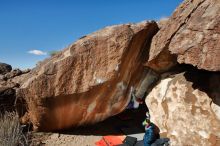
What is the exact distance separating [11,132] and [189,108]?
3891 millimetres

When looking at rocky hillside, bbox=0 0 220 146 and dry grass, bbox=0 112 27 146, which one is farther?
dry grass, bbox=0 112 27 146

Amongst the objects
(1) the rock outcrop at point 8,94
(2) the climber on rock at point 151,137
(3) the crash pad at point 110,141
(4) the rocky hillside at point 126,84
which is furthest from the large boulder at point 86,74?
(2) the climber on rock at point 151,137

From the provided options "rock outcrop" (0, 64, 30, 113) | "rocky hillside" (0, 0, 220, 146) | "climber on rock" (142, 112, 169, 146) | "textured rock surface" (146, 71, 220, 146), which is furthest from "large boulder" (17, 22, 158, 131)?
"climber on rock" (142, 112, 169, 146)

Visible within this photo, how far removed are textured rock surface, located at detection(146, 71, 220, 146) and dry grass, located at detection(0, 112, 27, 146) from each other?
3134 millimetres

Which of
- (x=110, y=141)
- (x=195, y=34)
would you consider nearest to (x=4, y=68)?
(x=110, y=141)

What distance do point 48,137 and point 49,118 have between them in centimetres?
46

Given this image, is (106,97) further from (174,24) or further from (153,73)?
(174,24)

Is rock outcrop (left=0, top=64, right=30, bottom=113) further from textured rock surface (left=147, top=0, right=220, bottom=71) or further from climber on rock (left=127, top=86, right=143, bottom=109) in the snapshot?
textured rock surface (left=147, top=0, right=220, bottom=71)

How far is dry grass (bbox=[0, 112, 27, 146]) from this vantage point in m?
6.96

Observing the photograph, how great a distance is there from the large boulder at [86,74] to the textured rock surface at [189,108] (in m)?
1.03

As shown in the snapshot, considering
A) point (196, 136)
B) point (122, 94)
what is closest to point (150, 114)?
point (122, 94)

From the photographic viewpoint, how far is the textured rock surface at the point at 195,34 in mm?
5398

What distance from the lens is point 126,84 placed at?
7.84 metres

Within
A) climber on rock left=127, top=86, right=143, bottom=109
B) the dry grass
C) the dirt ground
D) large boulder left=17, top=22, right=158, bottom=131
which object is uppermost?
large boulder left=17, top=22, right=158, bottom=131
